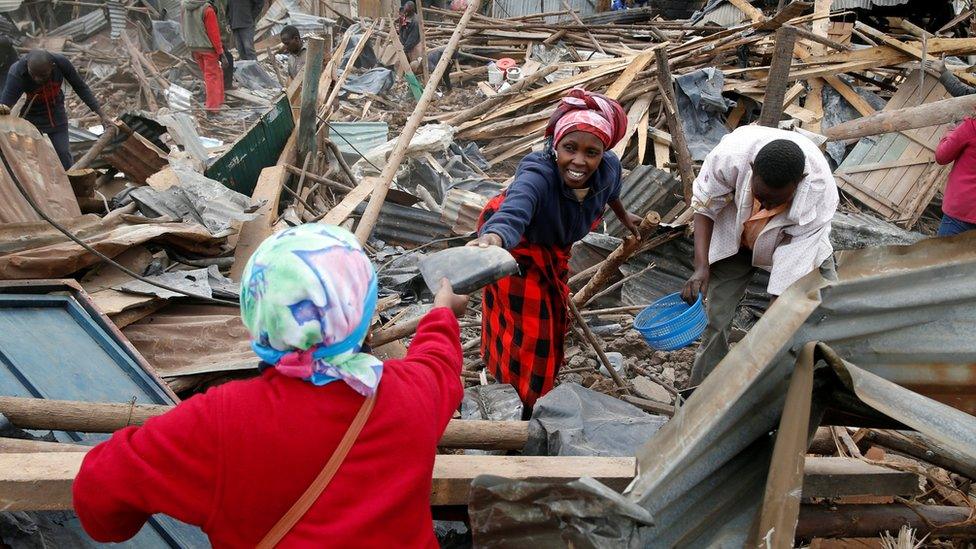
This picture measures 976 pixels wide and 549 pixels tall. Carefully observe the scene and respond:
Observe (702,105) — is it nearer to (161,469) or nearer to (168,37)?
(161,469)

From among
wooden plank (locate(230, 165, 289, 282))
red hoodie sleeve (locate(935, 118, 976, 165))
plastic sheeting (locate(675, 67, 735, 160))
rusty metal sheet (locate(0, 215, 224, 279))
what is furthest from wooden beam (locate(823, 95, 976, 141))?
plastic sheeting (locate(675, 67, 735, 160))

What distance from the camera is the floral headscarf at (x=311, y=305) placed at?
51.1 inches

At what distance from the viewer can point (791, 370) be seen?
1.31 metres

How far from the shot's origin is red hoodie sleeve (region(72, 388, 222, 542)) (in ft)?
4.24

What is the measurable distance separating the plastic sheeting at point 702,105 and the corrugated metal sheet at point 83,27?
1277cm

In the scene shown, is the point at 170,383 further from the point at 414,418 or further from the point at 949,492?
the point at 949,492

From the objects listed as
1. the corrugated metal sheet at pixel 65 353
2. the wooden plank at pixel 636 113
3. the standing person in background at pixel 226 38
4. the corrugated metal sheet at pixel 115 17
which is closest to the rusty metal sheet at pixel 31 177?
the corrugated metal sheet at pixel 65 353

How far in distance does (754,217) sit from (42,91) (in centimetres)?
591

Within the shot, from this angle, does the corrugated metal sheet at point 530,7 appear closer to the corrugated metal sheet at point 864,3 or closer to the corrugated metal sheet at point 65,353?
the corrugated metal sheet at point 864,3

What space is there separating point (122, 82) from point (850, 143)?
11365 millimetres

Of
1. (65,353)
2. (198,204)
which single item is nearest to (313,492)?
(65,353)

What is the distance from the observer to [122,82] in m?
12.1

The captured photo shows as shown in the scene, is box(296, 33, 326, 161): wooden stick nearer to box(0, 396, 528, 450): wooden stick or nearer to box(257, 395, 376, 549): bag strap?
box(0, 396, 528, 450): wooden stick

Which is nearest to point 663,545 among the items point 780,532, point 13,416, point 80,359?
point 780,532
